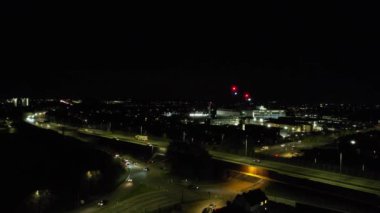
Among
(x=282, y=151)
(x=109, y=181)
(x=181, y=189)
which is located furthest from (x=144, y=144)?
(x=181, y=189)

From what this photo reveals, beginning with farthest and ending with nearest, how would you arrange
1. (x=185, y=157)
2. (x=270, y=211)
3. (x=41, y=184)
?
(x=41, y=184) < (x=185, y=157) < (x=270, y=211)

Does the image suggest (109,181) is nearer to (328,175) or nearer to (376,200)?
(328,175)

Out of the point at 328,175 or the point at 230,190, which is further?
the point at 328,175

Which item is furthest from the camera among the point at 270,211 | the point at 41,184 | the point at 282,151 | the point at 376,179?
the point at 282,151

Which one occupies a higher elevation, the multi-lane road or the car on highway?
the multi-lane road

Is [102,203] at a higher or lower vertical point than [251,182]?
lower

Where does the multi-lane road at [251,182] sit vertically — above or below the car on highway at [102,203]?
above

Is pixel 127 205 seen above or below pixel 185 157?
below

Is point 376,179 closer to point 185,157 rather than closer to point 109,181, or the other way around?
point 185,157

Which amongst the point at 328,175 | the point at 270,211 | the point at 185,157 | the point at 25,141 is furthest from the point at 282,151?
the point at 25,141

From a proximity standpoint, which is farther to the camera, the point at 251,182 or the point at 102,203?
the point at 251,182
